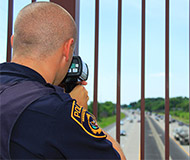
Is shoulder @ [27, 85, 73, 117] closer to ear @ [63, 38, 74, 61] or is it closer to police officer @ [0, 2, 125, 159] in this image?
police officer @ [0, 2, 125, 159]

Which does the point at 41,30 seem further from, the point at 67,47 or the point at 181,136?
the point at 181,136

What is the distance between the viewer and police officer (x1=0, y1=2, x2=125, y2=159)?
0.43 meters

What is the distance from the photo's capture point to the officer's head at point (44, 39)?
21.1 inches

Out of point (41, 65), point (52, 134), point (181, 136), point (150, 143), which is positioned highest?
point (41, 65)

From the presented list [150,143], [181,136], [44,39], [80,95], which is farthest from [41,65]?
[150,143]

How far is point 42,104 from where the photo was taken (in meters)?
0.44

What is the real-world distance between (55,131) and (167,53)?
91cm

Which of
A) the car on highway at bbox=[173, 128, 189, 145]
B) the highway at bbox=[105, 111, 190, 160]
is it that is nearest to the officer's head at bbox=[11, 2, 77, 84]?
the highway at bbox=[105, 111, 190, 160]

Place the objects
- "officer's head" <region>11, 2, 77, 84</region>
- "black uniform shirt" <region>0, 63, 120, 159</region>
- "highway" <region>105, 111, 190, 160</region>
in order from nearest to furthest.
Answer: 1. "black uniform shirt" <region>0, 63, 120, 159</region>
2. "officer's head" <region>11, 2, 77, 84</region>
3. "highway" <region>105, 111, 190, 160</region>

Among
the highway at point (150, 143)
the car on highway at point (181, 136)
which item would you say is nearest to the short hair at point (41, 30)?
the highway at point (150, 143)

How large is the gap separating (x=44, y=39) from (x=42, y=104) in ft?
0.59

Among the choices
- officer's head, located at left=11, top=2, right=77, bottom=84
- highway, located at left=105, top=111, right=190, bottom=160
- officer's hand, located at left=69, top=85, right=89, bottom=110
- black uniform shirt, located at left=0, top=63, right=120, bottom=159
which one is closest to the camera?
black uniform shirt, located at left=0, top=63, right=120, bottom=159

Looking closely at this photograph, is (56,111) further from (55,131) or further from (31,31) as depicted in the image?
(31,31)

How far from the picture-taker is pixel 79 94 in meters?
0.66
